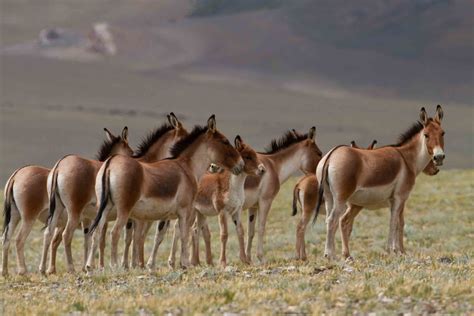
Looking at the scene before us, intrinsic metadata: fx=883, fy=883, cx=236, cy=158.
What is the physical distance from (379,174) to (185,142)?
3627mm

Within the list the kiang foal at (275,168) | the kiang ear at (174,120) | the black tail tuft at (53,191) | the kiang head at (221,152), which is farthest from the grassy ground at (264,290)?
the kiang ear at (174,120)

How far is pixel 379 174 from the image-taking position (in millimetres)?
16297

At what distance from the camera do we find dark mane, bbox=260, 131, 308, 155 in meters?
19.8

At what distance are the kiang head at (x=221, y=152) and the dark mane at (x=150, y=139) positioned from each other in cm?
154

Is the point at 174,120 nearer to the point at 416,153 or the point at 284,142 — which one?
the point at 284,142

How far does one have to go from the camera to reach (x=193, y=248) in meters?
18.4

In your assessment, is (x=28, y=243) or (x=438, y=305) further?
(x=28, y=243)

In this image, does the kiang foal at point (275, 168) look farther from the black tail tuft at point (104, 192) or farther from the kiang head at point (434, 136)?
the black tail tuft at point (104, 192)

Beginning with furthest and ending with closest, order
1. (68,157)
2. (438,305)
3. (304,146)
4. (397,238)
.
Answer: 1. (304,146)
2. (397,238)
3. (68,157)
4. (438,305)

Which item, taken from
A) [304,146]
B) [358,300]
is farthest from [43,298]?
[304,146]

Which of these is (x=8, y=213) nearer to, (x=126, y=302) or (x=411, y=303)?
(x=126, y=302)

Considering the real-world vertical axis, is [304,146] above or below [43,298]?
above

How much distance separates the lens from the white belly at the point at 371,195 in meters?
16.3

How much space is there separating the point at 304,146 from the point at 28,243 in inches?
541
